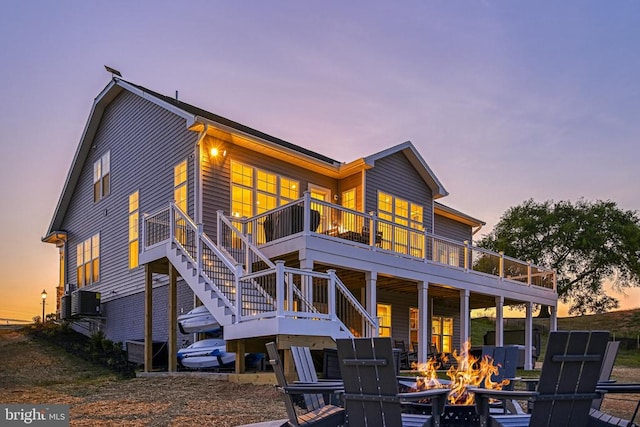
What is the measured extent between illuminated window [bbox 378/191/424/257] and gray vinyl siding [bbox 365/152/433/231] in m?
0.20

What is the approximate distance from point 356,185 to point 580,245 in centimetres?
2060

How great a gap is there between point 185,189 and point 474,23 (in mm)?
8768

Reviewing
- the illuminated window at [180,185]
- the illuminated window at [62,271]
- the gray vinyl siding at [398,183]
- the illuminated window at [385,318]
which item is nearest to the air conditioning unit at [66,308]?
the illuminated window at [62,271]

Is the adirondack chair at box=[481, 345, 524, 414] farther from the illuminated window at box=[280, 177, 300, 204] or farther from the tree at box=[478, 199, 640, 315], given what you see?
the tree at box=[478, 199, 640, 315]

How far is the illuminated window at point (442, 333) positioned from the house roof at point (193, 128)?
4.34 m

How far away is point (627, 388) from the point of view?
4812mm

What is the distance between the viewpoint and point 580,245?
108 feet

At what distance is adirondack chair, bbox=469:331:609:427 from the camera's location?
4020mm

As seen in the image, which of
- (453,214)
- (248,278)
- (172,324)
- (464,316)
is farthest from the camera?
(453,214)

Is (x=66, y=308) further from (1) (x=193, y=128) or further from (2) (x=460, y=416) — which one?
(2) (x=460, y=416)

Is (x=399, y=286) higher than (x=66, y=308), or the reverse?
(x=399, y=286)

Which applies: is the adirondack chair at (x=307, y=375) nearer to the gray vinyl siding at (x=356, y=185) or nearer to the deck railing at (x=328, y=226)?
the deck railing at (x=328, y=226)

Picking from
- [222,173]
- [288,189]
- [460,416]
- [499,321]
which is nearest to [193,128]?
[222,173]

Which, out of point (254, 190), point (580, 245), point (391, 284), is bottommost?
point (391, 284)
